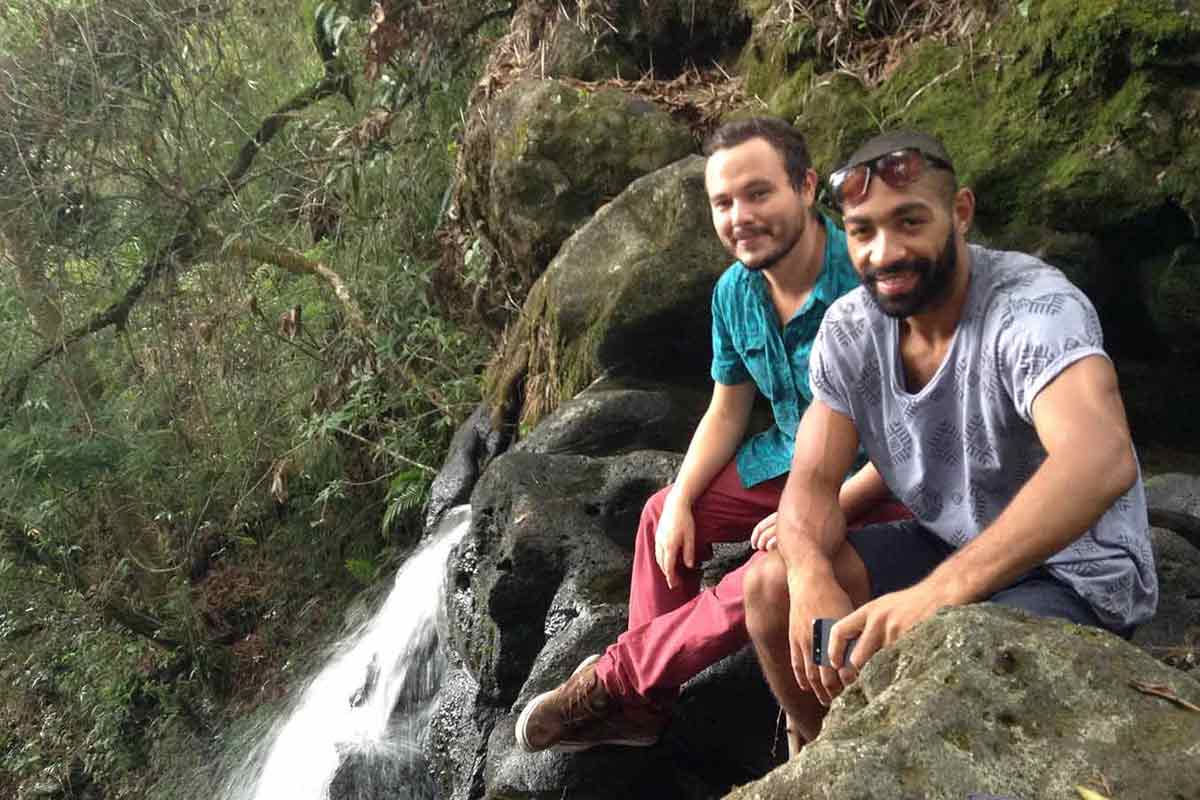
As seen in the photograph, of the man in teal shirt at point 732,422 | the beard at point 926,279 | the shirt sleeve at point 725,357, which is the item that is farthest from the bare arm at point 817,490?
the shirt sleeve at point 725,357

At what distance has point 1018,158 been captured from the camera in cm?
506

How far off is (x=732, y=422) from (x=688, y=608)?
0.66m

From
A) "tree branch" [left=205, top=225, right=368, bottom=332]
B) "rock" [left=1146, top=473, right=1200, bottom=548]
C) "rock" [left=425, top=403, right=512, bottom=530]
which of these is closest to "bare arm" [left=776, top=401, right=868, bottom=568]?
"rock" [left=1146, top=473, right=1200, bottom=548]

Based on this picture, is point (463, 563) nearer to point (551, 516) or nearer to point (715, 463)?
point (551, 516)

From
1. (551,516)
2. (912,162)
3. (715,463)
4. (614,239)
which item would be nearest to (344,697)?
(551,516)

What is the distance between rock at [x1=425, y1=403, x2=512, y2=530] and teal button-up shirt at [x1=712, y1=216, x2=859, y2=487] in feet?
11.1

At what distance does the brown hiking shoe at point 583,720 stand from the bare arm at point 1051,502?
1.28m

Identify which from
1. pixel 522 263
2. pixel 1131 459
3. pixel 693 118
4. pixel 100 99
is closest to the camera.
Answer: pixel 1131 459

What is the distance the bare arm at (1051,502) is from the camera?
7.82ft

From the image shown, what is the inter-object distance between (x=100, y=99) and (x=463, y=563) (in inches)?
204

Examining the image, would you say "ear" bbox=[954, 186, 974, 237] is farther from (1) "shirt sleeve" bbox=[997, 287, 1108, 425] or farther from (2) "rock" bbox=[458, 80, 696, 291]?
(2) "rock" bbox=[458, 80, 696, 291]

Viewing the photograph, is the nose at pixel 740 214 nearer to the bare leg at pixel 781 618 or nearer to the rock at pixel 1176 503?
the bare leg at pixel 781 618

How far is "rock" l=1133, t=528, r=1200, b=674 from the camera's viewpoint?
336 centimetres

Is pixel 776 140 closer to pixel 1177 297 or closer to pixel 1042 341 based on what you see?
pixel 1042 341
